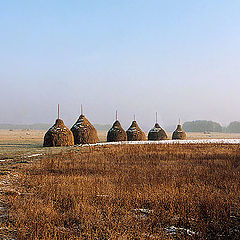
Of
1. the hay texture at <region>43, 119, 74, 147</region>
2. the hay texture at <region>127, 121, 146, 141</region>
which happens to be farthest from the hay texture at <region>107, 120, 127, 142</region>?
the hay texture at <region>43, 119, 74, 147</region>

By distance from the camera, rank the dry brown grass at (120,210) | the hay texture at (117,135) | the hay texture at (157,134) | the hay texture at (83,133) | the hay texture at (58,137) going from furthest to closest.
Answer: the hay texture at (157,134) → the hay texture at (117,135) → the hay texture at (83,133) → the hay texture at (58,137) → the dry brown grass at (120,210)

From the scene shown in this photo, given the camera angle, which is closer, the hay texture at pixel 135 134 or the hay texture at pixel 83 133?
the hay texture at pixel 83 133

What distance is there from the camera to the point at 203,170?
8180mm

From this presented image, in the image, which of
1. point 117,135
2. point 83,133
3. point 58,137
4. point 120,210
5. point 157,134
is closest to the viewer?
point 120,210

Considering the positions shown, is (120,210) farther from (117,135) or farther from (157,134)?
(157,134)

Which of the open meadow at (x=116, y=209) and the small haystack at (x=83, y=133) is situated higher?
the small haystack at (x=83, y=133)

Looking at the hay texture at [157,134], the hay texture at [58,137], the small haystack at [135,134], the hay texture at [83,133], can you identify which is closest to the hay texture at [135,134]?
the small haystack at [135,134]

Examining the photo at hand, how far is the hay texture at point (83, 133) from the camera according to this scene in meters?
22.2

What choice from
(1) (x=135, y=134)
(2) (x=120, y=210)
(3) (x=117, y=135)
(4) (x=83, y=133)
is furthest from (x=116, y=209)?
(1) (x=135, y=134)

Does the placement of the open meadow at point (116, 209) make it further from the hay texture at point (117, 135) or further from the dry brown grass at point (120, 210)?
the hay texture at point (117, 135)

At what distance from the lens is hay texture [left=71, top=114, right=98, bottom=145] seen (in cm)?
2220

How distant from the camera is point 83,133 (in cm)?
2227

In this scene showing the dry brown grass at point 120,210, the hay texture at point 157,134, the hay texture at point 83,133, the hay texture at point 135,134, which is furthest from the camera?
the hay texture at point 157,134

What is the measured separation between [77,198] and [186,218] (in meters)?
2.11
